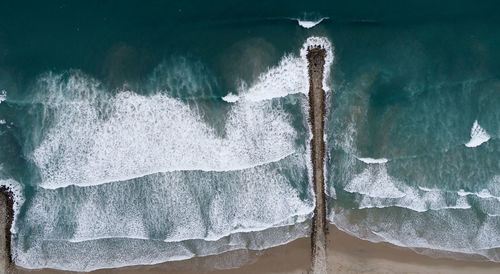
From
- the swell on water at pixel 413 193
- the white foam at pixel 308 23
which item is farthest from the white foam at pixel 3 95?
the swell on water at pixel 413 193

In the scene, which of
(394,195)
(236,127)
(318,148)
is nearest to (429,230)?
(394,195)

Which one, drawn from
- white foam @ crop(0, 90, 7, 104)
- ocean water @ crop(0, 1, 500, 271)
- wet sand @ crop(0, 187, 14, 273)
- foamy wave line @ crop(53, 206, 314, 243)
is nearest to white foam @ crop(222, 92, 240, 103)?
ocean water @ crop(0, 1, 500, 271)

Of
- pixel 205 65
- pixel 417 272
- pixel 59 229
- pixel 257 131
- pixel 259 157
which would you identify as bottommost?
pixel 417 272

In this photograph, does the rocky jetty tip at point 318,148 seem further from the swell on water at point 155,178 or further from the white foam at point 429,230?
the white foam at point 429,230

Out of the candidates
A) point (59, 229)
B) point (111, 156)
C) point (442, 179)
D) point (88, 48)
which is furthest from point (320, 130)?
point (59, 229)

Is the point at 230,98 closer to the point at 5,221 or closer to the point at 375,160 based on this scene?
the point at 375,160

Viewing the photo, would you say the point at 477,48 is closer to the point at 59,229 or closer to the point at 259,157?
the point at 259,157

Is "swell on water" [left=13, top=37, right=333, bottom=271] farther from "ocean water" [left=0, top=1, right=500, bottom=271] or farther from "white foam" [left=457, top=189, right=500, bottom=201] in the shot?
"white foam" [left=457, top=189, right=500, bottom=201]
